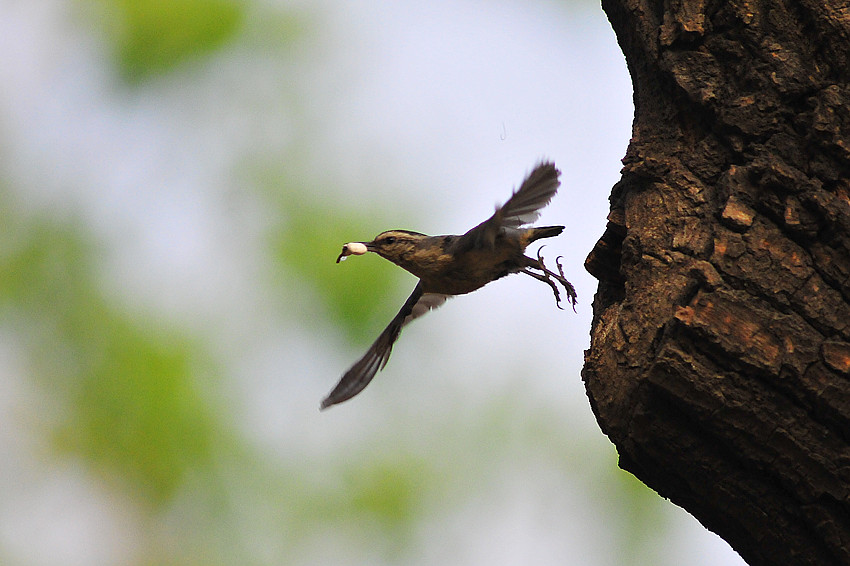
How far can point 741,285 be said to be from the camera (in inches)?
79.1

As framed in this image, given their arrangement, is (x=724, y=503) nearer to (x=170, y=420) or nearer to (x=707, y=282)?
(x=707, y=282)

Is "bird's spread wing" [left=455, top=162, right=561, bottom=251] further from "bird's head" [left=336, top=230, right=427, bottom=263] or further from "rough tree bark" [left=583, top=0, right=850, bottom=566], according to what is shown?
"rough tree bark" [left=583, top=0, right=850, bottom=566]

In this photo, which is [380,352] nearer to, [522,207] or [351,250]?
[351,250]

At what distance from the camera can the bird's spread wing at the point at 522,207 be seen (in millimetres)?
2857

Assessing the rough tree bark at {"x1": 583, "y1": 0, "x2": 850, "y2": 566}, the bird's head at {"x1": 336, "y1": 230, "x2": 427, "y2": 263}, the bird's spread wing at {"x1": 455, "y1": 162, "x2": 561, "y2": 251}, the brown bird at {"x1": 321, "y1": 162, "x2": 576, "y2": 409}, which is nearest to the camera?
the rough tree bark at {"x1": 583, "y1": 0, "x2": 850, "y2": 566}

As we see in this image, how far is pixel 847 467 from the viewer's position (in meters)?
1.93

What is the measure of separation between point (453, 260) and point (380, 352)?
65cm

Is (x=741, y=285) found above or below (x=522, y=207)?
below

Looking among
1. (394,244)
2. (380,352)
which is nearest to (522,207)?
(394,244)

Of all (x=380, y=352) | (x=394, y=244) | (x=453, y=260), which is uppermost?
(x=394, y=244)

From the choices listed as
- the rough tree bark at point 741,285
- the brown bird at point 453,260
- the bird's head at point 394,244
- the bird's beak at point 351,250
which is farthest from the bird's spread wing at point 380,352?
the rough tree bark at point 741,285

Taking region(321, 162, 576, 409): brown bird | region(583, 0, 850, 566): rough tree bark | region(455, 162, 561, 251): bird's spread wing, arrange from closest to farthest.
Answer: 1. region(583, 0, 850, 566): rough tree bark
2. region(455, 162, 561, 251): bird's spread wing
3. region(321, 162, 576, 409): brown bird

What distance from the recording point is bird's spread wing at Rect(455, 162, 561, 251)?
112 inches

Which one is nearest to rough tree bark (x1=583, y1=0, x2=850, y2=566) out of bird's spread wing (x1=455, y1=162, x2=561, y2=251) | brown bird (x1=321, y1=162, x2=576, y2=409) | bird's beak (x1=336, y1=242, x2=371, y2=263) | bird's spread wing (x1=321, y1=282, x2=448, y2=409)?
bird's spread wing (x1=455, y1=162, x2=561, y2=251)
